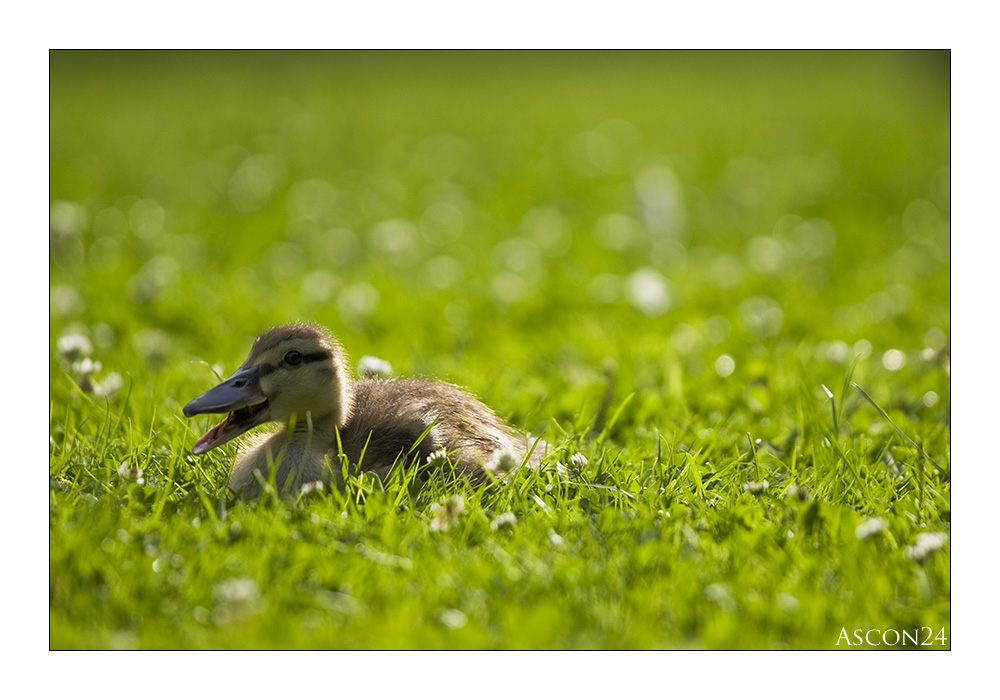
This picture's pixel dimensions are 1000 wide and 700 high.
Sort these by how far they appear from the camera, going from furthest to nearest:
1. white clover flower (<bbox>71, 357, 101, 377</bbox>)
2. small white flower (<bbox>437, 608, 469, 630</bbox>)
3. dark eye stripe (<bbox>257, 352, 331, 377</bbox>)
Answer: white clover flower (<bbox>71, 357, 101, 377</bbox>) → dark eye stripe (<bbox>257, 352, 331, 377</bbox>) → small white flower (<bbox>437, 608, 469, 630</bbox>)

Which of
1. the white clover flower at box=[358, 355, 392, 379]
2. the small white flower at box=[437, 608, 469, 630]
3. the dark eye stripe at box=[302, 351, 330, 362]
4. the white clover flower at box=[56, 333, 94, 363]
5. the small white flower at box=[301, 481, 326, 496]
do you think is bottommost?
the small white flower at box=[437, 608, 469, 630]

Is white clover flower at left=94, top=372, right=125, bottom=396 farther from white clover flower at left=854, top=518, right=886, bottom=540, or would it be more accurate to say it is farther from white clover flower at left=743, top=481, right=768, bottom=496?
white clover flower at left=854, top=518, right=886, bottom=540

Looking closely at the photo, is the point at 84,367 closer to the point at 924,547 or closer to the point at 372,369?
the point at 372,369

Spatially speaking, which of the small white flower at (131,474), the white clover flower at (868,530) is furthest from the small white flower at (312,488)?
the white clover flower at (868,530)

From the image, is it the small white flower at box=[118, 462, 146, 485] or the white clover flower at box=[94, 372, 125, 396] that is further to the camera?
the white clover flower at box=[94, 372, 125, 396]

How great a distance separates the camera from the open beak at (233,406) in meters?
2.92

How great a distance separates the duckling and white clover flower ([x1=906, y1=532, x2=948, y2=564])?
1.17 metres

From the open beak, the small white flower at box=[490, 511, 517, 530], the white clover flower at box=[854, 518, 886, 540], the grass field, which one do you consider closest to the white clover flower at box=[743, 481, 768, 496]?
the grass field

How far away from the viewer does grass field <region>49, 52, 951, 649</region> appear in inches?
96.5

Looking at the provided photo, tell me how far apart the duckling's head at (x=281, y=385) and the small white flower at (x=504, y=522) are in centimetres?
69

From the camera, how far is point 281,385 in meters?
3.03

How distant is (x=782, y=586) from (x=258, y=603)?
1.36 m

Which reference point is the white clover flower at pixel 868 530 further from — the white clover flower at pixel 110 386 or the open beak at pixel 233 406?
the white clover flower at pixel 110 386
